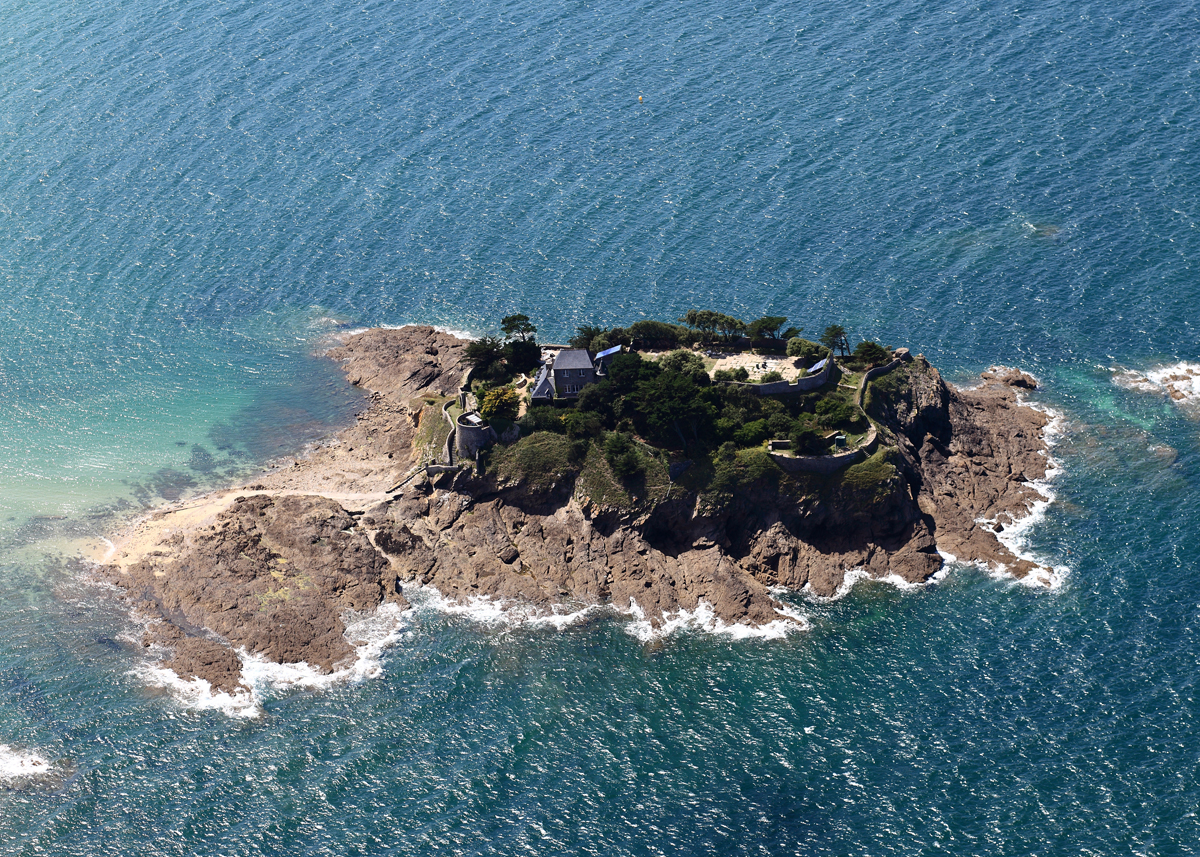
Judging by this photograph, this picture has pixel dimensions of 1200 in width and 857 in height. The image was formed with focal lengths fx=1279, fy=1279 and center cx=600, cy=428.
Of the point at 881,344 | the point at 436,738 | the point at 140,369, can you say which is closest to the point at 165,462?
the point at 140,369

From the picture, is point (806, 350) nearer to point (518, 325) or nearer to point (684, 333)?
point (684, 333)

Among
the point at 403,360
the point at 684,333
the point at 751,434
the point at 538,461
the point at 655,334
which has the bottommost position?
the point at 751,434

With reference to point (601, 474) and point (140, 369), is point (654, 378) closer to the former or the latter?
point (601, 474)

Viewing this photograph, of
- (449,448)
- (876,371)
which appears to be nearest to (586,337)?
(449,448)

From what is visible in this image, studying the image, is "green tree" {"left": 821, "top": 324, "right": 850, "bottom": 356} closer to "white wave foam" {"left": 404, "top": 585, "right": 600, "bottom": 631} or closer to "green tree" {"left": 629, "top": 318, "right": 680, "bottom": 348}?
"green tree" {"left": 629, "top": 318, "right": 680, "bottom": 348}

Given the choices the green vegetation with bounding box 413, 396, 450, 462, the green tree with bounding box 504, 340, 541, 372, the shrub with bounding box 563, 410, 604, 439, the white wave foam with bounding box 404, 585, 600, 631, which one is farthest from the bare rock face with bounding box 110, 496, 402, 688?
the green tree with bounding box 504, 340, 541, 372
